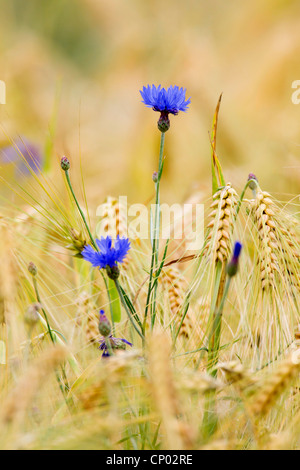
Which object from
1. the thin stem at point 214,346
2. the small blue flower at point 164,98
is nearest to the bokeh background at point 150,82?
the small blue flower at point 164,98

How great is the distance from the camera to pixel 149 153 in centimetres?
146

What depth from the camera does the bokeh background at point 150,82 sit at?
1.46 meters

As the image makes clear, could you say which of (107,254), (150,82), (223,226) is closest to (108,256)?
(107,254)

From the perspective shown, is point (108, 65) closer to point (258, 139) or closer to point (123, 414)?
point (258, 139)

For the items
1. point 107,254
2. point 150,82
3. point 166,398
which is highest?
point 150,82

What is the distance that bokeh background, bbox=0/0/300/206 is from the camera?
1458 mm

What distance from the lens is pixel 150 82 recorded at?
195 cm

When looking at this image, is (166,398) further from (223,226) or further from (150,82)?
(150,82)

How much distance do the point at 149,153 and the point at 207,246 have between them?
40.0 inches

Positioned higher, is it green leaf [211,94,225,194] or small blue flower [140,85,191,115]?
small blue flower [140,85,191,115]

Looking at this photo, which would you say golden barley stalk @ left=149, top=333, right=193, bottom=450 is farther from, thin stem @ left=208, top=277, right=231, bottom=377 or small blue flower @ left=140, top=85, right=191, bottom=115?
small blue flower @ left=140, top=85, right=191, bottom=115

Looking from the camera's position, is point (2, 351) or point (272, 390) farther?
point (2, 351)

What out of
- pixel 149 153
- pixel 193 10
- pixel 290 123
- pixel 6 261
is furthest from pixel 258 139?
pixel 6 261

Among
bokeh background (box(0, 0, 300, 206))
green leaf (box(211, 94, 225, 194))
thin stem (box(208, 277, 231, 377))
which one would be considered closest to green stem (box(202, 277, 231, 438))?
thin stem (box(208, 277, 231, 377))
